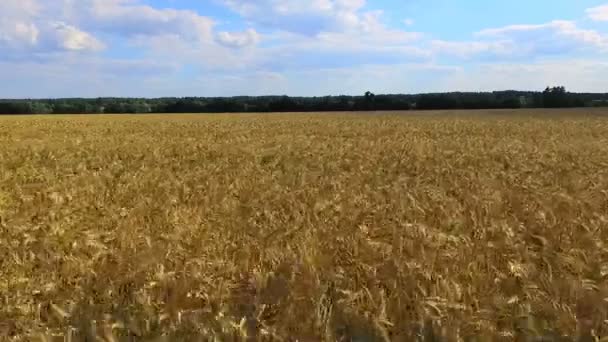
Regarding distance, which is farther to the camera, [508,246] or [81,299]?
[508,246]

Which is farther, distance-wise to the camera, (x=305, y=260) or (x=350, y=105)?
(x=350, y=105)

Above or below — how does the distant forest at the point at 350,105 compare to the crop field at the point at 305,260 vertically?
above

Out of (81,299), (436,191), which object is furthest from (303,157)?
(81,299)

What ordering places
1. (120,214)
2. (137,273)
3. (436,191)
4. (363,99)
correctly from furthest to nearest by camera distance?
(363,99)
(436,191)
(120,214)
(137,273)

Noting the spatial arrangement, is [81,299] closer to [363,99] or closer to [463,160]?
[463,160]

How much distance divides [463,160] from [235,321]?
34.1 ft

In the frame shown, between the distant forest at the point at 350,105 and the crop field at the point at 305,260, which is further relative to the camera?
the distant forest at the point at 350,105

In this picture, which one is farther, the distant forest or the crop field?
the distant forest

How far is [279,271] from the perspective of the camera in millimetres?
4625

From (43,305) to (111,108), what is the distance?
8595 cm

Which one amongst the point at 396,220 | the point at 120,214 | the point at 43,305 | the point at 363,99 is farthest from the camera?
the point at 363,99

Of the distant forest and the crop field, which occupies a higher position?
the distant forest

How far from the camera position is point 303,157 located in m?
14.1

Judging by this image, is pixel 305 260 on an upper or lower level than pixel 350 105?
lower
